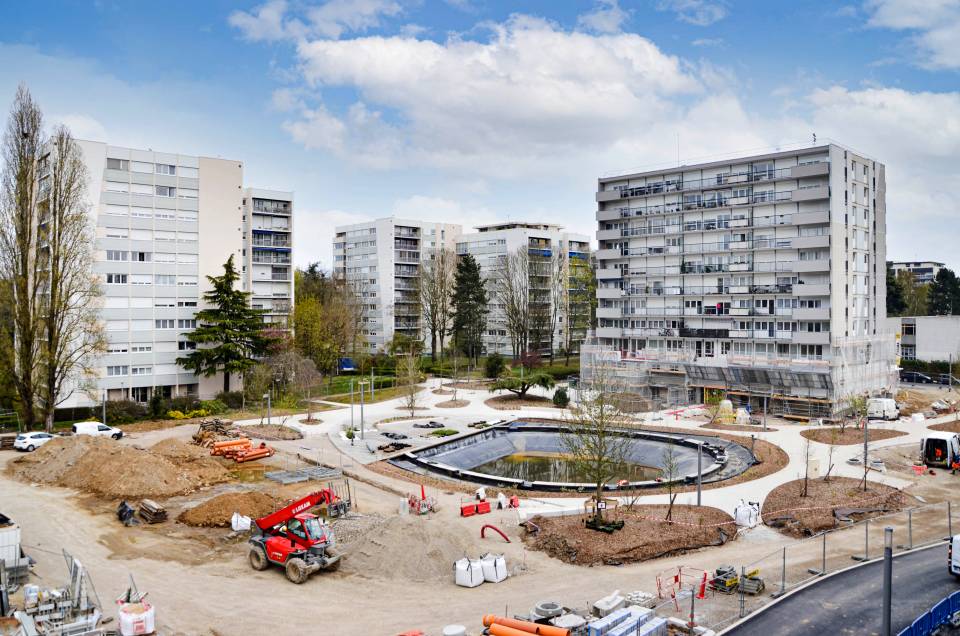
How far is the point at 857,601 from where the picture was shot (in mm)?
18094

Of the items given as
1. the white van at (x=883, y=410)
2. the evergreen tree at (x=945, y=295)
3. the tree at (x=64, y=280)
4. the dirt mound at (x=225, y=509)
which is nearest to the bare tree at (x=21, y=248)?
the tree at (x=64, y=280)

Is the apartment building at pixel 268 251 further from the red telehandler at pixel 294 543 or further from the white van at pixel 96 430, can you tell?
the red telehandler at pixel 294 543

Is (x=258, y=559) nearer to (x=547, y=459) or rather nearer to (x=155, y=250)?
(x=547, y=459)

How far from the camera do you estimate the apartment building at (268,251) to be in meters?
71.5

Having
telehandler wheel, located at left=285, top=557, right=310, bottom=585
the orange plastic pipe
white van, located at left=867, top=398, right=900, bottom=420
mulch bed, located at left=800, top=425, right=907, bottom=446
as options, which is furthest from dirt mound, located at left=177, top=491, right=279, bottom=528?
white van, located at left=867, top=398, right=900, bottom=420

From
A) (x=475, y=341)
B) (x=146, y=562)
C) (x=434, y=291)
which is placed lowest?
(x=146, y=562)

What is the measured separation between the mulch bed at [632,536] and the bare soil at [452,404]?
99.2 ft

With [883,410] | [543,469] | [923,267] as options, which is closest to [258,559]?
[543,469]

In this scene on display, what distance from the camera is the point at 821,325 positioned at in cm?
5388

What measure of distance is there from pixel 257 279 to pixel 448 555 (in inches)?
2225

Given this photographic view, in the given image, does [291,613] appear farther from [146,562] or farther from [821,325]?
[821,325]

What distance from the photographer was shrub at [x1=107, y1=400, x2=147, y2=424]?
47.2m

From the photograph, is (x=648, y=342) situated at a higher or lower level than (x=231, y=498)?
higher

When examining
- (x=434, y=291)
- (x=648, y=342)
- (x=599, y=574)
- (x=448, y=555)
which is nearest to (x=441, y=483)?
(x=448, y=555)
